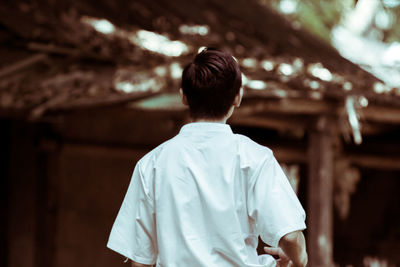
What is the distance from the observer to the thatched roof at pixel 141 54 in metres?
4.82

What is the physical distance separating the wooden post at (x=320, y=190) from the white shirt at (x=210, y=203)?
4387mm

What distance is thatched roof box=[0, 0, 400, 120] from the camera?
482 cm

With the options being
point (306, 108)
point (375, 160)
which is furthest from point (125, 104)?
point (375, 160)

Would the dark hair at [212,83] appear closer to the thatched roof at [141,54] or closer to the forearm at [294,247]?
the forearm at [294,247]

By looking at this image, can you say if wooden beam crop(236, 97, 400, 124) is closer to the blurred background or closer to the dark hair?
the blurred background

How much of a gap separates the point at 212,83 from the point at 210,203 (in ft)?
1.14

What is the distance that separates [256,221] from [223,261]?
0.48 ft

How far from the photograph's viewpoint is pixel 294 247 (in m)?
1.74

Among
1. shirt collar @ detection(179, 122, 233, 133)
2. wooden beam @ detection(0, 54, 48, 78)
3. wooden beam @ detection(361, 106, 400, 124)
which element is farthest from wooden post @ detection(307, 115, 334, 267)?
shirt collar @ detection(179, 122, 233, 133)

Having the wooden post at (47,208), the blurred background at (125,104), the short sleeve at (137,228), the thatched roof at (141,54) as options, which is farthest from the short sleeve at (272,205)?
the wooden post at (47,208)

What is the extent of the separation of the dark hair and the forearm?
0.42 meters

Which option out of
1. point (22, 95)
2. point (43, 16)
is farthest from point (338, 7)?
point (22, 95)

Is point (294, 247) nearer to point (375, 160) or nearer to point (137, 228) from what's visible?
point (137, 228)

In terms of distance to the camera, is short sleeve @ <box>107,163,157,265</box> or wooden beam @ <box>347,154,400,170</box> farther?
wooden beam @ <box>347,154,400,170</box>
